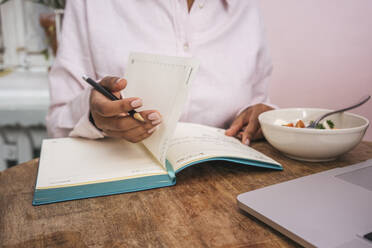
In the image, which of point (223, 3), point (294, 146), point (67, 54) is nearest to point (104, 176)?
point (294, 146)

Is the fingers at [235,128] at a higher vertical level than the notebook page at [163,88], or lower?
lower

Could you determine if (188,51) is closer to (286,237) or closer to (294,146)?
(294,146)

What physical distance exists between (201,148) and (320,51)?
157 centimetres

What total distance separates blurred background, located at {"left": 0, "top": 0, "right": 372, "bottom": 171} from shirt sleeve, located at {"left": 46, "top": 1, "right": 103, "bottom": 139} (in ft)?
2.83

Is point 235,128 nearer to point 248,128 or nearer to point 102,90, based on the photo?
point 248,128

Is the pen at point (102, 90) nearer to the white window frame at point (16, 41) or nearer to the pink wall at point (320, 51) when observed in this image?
the pink wall at point (320, 51)

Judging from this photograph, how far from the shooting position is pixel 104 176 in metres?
0.61

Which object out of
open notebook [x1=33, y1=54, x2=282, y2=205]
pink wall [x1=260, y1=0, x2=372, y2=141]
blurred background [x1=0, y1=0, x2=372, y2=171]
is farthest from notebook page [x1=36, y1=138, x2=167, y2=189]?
pink wall [x1=260, y1=0, x2=372, y2=141]

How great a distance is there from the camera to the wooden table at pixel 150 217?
439 millimetres

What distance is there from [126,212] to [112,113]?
0.21 metres

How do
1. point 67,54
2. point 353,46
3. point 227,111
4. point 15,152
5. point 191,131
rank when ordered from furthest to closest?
point 15,152
point 353,46
point 227,111
point 67,54
point 191,131

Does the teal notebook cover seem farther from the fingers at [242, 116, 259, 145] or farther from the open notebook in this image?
the fingers at [242, 116, 259, 145]

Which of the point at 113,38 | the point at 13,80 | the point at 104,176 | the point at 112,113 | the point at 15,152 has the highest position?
the point at 113,38

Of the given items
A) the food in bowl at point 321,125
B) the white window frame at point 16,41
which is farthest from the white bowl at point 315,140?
the white window frame at point 16,41
